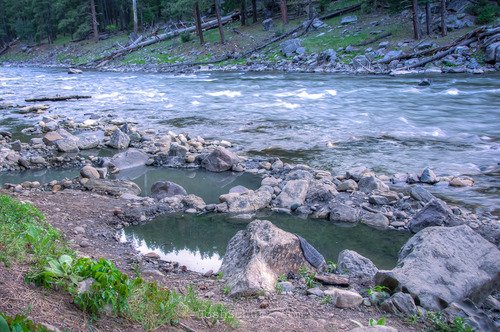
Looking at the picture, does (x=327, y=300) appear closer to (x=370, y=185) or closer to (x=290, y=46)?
(x=370, y=185)

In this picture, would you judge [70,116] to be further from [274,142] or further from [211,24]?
[211,24]

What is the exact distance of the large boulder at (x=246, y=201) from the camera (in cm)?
866

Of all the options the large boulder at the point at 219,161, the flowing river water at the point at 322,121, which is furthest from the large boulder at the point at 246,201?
the large boulder at the point at 219,161

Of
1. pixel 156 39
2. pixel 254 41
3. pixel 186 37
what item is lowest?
pixel 254 41

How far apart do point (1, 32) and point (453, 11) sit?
72.4 m

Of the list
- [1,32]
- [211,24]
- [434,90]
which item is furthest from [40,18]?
[434,90]

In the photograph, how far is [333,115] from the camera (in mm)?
17828

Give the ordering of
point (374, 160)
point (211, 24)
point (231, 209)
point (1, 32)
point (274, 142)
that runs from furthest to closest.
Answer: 1. point (1, 32)
2. point (211, 24)
3. point (274, 142)
4. point (374, 160)
5. point (231, 209)

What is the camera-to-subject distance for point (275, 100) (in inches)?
842

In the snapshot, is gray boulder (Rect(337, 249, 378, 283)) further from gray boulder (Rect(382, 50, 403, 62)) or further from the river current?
gray boulder (Rect(382, 50, 403, 62))

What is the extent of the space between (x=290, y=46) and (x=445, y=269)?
3359 cm

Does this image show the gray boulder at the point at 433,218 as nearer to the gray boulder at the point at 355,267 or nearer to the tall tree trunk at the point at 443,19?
the gray boulder at the point at 355,267

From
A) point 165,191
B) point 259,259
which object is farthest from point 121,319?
point 165,191

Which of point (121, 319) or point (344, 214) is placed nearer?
point (121, 319)
